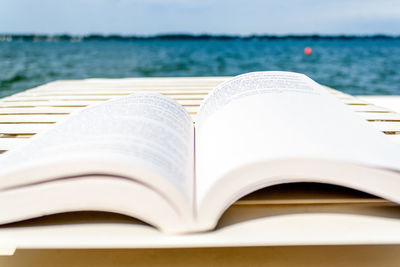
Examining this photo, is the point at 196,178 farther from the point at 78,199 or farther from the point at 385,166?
the point at 385,166

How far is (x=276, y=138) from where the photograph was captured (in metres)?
0.71

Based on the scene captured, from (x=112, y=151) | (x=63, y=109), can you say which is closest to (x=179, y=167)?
(x=112, y=151)

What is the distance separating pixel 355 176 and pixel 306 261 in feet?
0.81

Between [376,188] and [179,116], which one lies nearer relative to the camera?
[376,188]

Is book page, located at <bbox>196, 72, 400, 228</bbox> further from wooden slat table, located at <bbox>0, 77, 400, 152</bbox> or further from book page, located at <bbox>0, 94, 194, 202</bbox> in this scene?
wooden slat table, located at <bbox>0, 77, 400, 152</bbox>

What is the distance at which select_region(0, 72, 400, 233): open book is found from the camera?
0.62 m

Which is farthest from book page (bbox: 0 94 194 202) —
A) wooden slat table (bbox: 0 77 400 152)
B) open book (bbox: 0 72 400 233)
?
wooden slat table (bbox: 0 77 400 152)

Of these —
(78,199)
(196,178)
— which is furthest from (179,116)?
(78,199)

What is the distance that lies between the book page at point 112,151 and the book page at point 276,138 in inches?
2.2

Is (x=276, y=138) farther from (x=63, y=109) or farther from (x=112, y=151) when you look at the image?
(x=63, y=109)

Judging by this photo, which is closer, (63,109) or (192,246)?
(192,246)

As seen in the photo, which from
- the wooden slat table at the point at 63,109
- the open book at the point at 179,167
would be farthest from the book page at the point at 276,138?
the wooden slat table at the point at 63,109

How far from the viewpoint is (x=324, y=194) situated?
754mm

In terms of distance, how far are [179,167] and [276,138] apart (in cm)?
20
